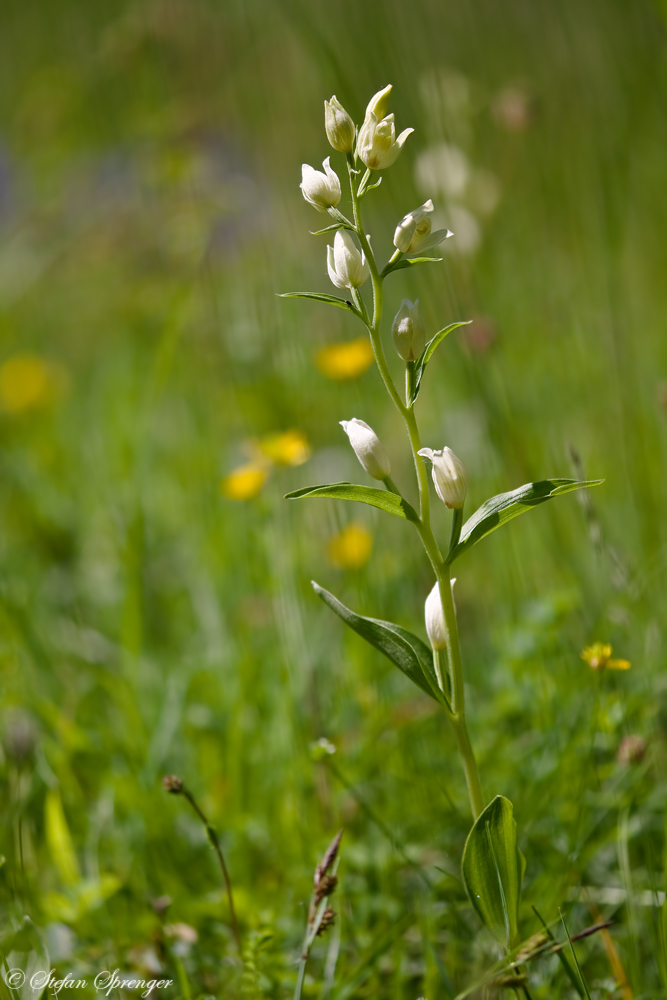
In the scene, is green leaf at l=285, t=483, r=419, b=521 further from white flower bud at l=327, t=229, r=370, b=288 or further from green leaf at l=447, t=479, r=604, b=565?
white flower bud at l=327, t=229, r=370, b=288

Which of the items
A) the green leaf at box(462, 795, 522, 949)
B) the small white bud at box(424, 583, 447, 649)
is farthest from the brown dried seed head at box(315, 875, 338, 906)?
the small white bud at box(424, 583, 447, 649)

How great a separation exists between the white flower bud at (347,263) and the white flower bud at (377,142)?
6cm

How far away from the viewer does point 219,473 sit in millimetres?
2105

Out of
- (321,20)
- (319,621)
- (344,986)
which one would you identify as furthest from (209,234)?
(344,986)

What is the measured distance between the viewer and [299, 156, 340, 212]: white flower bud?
655mm

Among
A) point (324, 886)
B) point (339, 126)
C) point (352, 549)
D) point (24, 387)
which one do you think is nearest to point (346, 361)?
point (352, 549)

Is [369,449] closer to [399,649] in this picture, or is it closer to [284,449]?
[399,649]

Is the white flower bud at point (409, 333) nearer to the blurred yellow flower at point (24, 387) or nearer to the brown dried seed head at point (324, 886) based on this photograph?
the brown dried seed head at point (324, 886)

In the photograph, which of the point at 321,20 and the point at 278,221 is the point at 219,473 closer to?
the point at 278,221

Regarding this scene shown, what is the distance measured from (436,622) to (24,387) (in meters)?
2.27

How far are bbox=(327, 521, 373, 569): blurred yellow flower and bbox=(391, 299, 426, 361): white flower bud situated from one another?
659mm

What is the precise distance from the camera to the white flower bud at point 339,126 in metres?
0.65

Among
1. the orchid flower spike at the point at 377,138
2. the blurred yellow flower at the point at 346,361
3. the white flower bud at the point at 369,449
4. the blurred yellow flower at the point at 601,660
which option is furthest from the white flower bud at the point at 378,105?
the blurred yellow flower at the point at 346,361

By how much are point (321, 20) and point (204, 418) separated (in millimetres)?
1618
